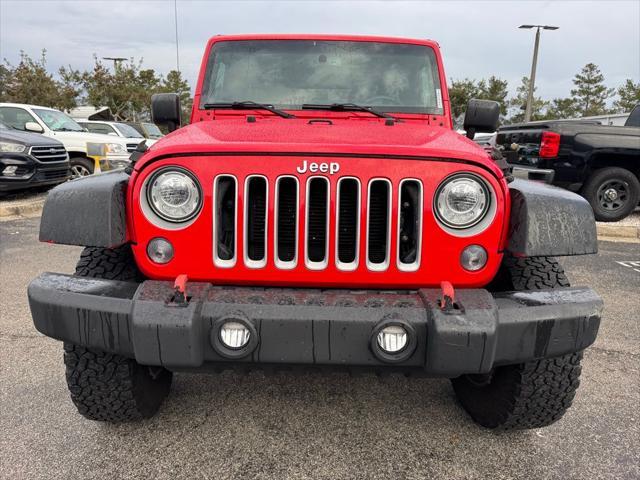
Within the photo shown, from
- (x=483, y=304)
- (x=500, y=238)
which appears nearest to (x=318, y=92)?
(x=500, y=238)

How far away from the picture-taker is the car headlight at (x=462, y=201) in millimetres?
1900

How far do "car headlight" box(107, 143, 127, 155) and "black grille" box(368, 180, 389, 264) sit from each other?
10.1 metres

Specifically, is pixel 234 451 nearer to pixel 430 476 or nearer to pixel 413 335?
pixel 430 476

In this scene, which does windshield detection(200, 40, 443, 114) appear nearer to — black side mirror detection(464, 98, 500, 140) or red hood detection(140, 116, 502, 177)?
black side mirror detection(464, 98, 500, 140)

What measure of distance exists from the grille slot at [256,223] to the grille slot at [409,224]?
525 mm

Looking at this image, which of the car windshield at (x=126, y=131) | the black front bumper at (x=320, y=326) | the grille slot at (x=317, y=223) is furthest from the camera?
the car windshield at (x=126, y=131)

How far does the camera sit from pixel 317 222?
200 cm

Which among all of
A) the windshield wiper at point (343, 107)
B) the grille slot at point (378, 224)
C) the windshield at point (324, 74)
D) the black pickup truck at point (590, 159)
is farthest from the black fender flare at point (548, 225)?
the black pickup truck at point (590, 159)

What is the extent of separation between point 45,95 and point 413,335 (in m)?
31.8

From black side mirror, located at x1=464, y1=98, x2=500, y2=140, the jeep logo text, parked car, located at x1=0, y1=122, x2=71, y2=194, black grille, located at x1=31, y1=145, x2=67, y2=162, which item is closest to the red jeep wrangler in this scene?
the jeep logo text

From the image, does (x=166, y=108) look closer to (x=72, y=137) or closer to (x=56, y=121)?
(x=72, y=137)

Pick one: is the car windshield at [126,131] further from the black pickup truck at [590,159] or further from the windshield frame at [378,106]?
the windshield frame at [378,106]

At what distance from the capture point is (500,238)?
1.95m

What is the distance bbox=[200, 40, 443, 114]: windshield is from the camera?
10.1 feet
